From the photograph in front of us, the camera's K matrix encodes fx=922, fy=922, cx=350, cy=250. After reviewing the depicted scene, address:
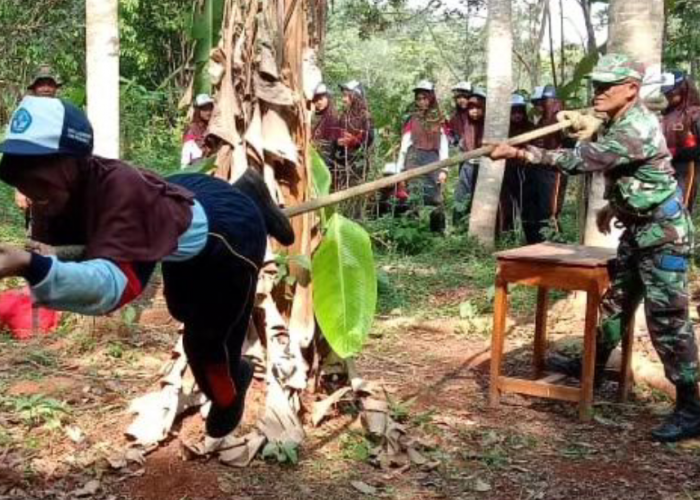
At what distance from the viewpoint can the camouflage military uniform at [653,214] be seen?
4.41 metres

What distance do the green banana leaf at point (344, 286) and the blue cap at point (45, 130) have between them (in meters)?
1.93

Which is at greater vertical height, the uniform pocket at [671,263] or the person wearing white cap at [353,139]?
the person wearing white cap at [353,139]

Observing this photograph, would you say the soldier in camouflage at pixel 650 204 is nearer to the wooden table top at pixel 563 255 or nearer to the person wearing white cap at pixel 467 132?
the wooden table top at pixel 563 255

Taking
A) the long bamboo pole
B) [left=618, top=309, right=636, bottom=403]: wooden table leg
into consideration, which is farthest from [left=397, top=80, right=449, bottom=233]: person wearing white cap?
the long bamboo pole

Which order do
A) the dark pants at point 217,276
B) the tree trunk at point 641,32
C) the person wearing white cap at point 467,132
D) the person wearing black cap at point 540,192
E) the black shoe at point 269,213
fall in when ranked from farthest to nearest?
the person wearing white cap at point 467,132
the person wearing black cap at point 540,192
the tree trunk at point 641,32
the black shoe at point 269,213
the dark pants at point 217,276

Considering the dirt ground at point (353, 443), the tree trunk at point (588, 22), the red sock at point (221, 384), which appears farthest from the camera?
the tree trunk at point (588, 22)

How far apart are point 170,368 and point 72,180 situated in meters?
1.92

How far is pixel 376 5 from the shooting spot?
16453mm

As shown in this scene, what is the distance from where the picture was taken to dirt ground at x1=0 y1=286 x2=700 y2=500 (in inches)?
151

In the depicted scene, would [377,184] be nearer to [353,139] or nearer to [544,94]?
[353,139]

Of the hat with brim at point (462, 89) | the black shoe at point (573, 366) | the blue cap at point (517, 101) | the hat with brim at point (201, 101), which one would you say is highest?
the hat with brim at point (462, 89)

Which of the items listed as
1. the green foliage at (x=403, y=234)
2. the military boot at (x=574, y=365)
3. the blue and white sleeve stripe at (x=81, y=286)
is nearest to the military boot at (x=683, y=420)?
the military boot at (x=574, y=365)

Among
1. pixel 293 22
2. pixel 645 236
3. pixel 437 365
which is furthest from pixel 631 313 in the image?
pixel 293 22

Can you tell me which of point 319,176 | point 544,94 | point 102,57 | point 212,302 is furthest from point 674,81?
point 212,302
